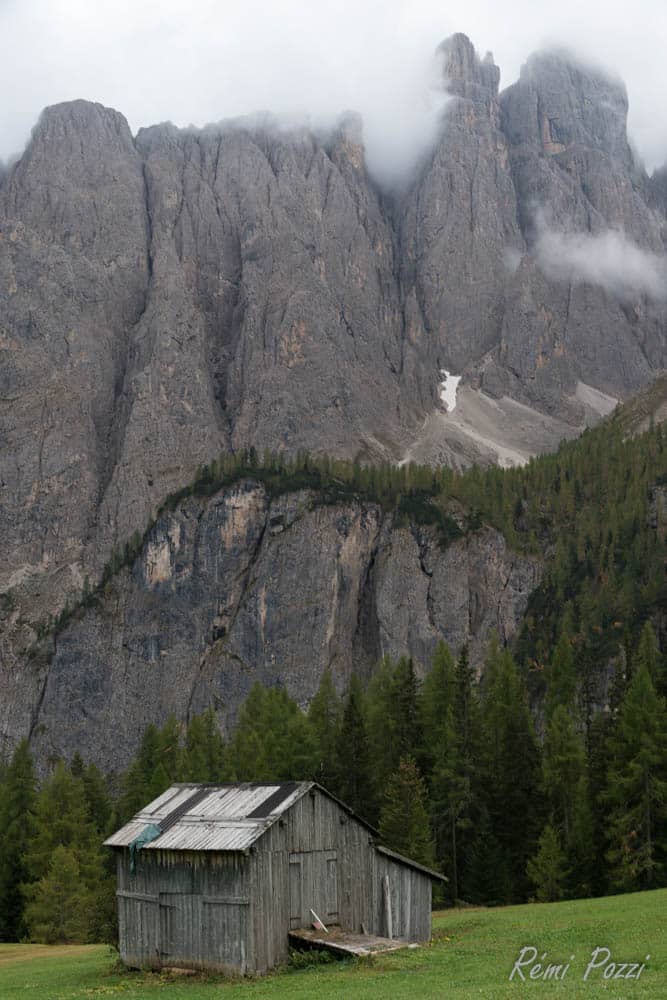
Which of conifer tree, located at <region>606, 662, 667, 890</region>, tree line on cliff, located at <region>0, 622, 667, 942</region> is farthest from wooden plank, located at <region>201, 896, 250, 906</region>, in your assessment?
conifer tree, located at <region>606, 662, 667, 890</region>

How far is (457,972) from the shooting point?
3038cm

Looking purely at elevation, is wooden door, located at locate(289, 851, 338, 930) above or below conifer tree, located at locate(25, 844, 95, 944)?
above

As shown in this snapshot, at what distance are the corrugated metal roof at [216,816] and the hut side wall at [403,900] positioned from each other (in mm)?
4783

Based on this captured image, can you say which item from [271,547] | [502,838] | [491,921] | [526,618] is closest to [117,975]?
[491,921]

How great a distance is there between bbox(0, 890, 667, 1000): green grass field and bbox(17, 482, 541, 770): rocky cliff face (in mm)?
129151

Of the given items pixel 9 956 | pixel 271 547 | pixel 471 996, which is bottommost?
pixel 9 956

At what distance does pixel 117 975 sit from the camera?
37.8 m

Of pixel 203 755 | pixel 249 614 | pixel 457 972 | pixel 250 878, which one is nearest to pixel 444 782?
pixel 203 755

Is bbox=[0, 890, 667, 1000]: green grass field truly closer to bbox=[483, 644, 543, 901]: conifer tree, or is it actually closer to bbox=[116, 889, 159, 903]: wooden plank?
bbox=[116, 889, 159, 903]: wooden plank

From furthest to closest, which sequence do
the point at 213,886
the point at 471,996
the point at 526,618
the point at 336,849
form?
the point at 526,618 < the point at 336,849 < the point at 213,886 < the point at 471,996

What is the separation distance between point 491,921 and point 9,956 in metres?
24.1

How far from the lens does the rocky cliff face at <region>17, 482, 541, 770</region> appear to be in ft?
578

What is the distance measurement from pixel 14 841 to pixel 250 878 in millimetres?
50010

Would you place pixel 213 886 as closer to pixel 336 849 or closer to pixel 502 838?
pixel 336 849
